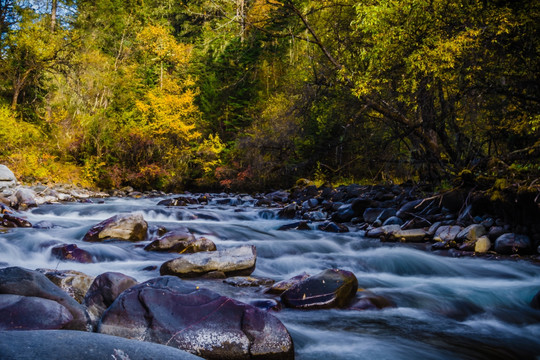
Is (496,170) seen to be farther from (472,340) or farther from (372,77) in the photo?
(472,340)

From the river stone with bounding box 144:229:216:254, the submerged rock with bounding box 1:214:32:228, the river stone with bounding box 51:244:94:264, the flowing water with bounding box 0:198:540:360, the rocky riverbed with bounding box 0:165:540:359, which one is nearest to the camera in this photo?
the rocky riverbed with bounding box 0:165:540:359

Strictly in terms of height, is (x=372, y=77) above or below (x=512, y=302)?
above

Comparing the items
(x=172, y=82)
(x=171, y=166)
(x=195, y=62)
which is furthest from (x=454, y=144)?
(x=195, y=62)

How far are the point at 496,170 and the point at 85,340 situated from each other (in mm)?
8600

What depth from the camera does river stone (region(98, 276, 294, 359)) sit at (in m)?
2.88

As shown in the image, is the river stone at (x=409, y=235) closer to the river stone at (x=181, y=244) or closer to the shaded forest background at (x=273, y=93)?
the shaded forest background at (x=273, y=93)

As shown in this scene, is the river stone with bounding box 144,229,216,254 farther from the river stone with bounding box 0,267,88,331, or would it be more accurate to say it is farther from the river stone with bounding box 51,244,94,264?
the river stone with bounding box 0,267,88,331

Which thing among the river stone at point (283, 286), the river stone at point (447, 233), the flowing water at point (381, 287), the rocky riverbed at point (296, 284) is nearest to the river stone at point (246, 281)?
the rocky riverbed at point (296, 284)

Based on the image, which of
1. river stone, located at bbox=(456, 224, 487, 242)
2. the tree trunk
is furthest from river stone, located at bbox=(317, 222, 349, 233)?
the tree trunk

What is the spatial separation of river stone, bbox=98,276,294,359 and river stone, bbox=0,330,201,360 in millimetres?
976

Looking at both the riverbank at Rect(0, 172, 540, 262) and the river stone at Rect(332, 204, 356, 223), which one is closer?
the riverbank at Rect(0, 172, 540, 262)

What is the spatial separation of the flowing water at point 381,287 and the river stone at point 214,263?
0.28 meters

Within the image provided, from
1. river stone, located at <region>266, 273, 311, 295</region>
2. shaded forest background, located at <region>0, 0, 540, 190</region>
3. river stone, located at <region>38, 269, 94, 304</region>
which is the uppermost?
shaded forest background, located at <region>0, 0, 540, 190</region>

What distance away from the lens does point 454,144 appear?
417 inches
